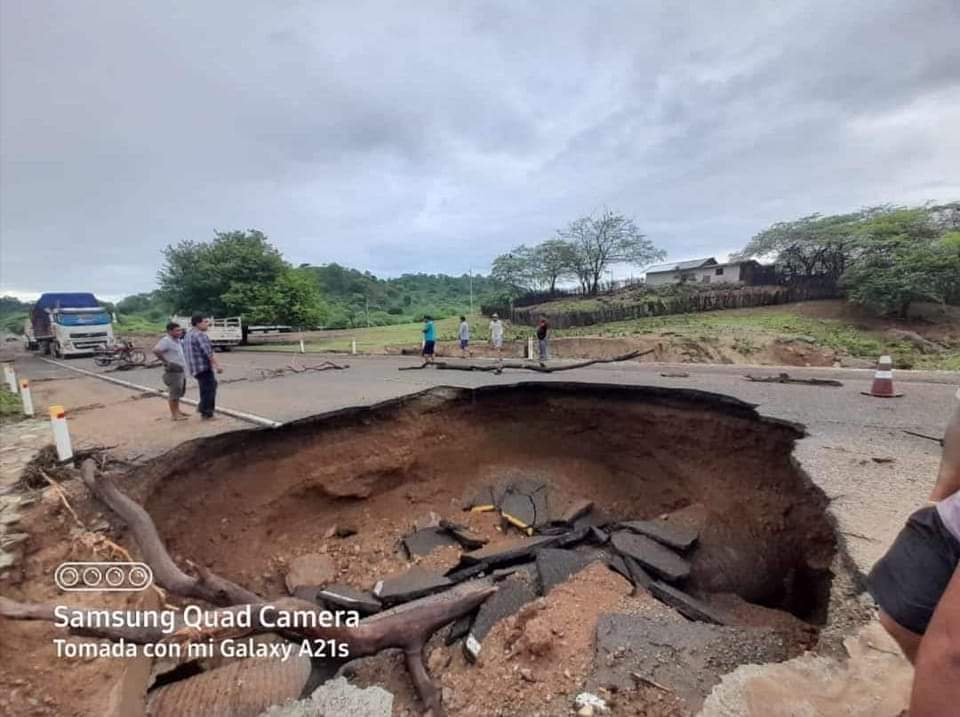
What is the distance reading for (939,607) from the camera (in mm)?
949

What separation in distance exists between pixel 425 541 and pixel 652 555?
2758 mm

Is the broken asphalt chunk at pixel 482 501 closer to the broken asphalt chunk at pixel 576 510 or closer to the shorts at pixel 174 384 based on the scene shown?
the broken asphalt chunk at pixel 576 510

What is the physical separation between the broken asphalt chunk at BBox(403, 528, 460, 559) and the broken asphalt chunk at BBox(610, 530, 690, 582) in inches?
83.4

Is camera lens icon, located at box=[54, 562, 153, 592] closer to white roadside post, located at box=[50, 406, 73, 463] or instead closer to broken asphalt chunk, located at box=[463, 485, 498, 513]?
white roadside post, located at box=[50, 406, 73, 463]

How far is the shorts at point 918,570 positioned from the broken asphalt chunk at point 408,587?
3.91m

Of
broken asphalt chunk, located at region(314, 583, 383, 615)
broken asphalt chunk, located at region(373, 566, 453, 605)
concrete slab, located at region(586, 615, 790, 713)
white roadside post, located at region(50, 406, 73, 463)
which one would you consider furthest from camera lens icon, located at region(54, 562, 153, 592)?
concrete slab, located at region(586, 615, 790, 713)

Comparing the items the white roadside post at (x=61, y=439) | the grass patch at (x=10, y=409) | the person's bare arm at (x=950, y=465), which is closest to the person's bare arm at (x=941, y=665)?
the person's bare arm at (x=950, y=465)

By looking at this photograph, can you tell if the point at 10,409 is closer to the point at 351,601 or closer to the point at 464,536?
the point at 351,601

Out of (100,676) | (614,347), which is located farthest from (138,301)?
(100,676)

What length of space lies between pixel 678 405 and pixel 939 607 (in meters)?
5.62

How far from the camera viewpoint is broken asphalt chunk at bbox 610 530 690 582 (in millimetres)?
4195

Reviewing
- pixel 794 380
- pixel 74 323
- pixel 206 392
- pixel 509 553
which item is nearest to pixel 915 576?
pixel 509 553

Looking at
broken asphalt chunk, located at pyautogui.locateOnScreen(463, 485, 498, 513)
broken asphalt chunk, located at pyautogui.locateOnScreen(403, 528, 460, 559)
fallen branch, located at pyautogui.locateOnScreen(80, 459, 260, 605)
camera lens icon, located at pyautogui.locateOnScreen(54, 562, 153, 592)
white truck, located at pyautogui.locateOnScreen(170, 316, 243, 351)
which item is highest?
white truck, located at pyautogui.locateOnScreen(170, 316, 243, 351)

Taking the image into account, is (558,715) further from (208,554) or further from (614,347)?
(614,347)
